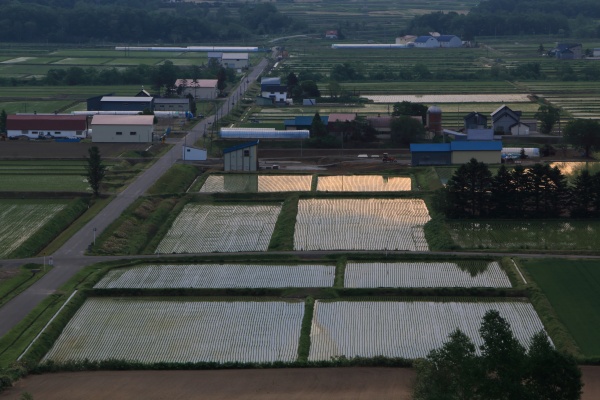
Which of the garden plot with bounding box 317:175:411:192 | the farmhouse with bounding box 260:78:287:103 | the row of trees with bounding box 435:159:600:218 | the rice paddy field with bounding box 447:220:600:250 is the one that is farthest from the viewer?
the farmhouse with bounding box 260:78:287:103

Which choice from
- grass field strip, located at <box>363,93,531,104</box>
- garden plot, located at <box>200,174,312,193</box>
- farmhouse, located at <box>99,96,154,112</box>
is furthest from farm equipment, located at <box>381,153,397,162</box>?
farmhouse, located at <box>99,96,154,112</box>

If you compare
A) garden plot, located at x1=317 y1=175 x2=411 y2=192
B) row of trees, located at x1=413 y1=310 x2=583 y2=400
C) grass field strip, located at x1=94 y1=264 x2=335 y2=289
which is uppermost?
row of trees, located at x1=413 y1=310 x2=583 y2=400

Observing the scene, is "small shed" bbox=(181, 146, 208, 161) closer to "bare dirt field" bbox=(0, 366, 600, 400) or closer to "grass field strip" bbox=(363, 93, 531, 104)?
"grass field strip" bbox=(363, 93, 531, 104)

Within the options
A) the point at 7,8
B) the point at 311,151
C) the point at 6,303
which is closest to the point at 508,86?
the point at 311,151

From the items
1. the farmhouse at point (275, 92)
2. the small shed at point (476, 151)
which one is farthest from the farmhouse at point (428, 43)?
the small shed at point (476, 151)

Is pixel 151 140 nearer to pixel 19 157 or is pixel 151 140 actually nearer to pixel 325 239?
pixel 19 157
